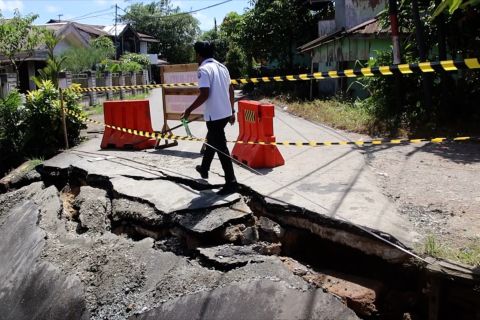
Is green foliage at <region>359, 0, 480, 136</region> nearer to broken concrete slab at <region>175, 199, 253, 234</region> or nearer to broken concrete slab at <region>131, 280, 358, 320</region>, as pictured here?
broken concrete slab at <region>175, 199, 253, 234</region>

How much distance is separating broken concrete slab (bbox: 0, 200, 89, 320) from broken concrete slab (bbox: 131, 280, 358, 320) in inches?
36.3

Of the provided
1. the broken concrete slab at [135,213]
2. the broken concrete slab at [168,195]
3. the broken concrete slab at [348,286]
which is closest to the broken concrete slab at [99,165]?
the broken concrete slab at [168,195]

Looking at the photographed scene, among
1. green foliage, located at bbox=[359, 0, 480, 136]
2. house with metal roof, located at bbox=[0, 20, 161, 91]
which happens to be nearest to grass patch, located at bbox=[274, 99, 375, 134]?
green foliage, located at bbox=[359, 0, 480, 136]

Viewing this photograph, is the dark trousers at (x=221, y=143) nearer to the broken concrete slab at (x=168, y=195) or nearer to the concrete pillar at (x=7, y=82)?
the broken concrete slab at (x=168, y=195)

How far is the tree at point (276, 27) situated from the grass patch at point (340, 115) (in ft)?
32.9

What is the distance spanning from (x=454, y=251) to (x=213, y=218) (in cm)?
218

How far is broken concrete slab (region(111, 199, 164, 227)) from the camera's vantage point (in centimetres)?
517

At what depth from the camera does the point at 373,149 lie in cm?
792

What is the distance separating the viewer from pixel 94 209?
593 cm

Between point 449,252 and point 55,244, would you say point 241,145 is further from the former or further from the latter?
point 449,252

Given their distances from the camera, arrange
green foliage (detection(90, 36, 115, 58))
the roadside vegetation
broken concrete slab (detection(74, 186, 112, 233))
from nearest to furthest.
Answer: broken concrete slab (detection(74, 186, 112, 233)) < the roadside vegetation < green foliage (detection(90, 36, 115, 58))

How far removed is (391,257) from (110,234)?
9.54ft

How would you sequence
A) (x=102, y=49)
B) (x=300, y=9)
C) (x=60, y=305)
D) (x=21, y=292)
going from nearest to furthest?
(x=60, y=305)
(x=21, y=292)
(x=300, y=9)
(x=102, y=49)

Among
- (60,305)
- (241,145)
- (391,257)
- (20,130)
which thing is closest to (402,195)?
(391,257)
